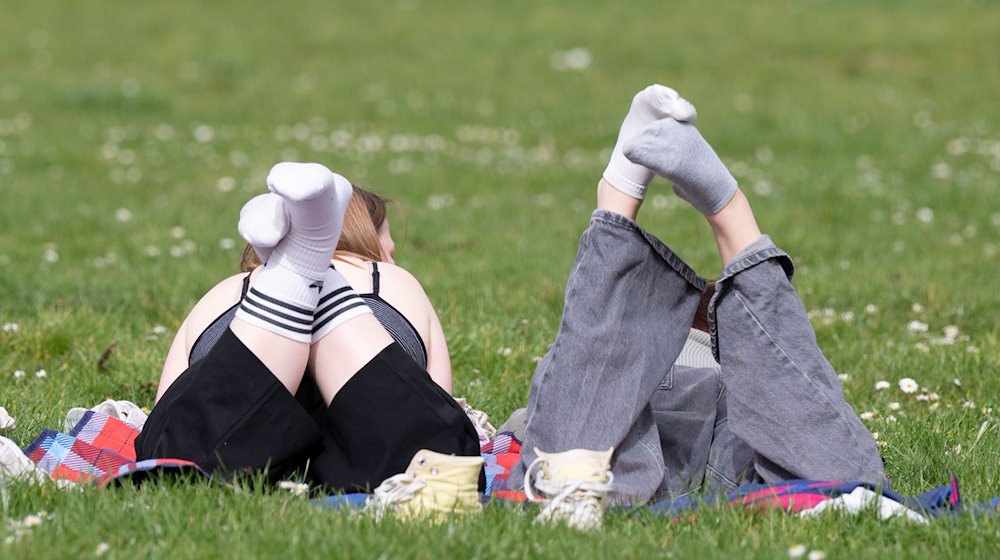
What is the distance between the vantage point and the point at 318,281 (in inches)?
132

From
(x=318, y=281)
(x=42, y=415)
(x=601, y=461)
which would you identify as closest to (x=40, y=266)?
(x=42, y=415)

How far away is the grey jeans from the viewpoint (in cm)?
318

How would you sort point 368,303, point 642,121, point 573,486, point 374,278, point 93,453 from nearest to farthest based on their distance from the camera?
point 573,486, point 642,121, point 93,453, point 368,303, point 374,278

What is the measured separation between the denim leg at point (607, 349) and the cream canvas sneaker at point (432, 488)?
207 millimetres

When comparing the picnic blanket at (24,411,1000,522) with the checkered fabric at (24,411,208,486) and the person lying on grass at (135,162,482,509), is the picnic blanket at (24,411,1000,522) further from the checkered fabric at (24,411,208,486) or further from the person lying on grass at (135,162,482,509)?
the person lying on grass at (135,162,482,509)

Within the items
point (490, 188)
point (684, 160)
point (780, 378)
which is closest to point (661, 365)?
point (780, 378)

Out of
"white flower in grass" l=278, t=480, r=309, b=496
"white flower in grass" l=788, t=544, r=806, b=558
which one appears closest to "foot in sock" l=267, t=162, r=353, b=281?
"white flower in grass" l=278, t=480, r=309, b=496

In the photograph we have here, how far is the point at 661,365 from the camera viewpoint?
3.28 m

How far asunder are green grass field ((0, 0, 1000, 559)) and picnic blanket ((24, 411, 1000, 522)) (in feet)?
0.20

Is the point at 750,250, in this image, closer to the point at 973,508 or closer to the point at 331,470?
the point at 973,508

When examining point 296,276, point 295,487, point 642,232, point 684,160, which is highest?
point 684,160

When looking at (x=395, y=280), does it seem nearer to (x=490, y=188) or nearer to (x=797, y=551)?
(x=797, y=551)

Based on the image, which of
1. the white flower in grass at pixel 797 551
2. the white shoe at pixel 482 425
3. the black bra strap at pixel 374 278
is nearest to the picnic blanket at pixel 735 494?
the white flower in grass at pixel 797 551

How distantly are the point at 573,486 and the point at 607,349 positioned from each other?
1.22 feet
